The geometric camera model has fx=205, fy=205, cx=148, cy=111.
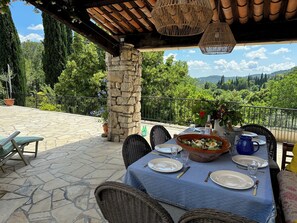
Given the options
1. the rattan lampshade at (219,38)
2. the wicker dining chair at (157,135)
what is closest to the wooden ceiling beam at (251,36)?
the rattan lampshade at (219,38)

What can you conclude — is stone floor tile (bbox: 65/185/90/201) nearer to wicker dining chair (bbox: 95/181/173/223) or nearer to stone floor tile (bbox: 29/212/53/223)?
stone floor tile (bbox: 29/212/53/223)

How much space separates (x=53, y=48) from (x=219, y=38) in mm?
12799

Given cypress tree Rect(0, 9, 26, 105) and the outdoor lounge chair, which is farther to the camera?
cypress tree Rect(0, 9, 26, 105)

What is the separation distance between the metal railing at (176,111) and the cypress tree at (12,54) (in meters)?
0.62

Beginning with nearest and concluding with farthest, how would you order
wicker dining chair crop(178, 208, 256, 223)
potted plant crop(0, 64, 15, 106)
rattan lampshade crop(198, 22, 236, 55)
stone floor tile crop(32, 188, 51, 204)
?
wicker dining chair crop(178, 208, 256, 223) → stone floor tile crop(32, 188, 51, 204) → rattan lampshade crop(198, 22, 236, 55) → potted plant crop(0, 64, 15, 106)

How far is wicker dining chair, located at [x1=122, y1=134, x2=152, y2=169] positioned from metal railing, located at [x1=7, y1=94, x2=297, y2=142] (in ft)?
2.30

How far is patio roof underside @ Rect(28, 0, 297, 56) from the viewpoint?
2.73 meters

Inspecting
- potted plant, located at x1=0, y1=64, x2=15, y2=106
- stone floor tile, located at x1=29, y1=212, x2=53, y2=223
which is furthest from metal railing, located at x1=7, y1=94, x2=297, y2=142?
stone floor tile, located at x1=29, y1=212, x2=53, y2=223

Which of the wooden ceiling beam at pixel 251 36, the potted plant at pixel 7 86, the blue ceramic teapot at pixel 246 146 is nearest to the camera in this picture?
the blue ceramic teapot at pixel 246 146

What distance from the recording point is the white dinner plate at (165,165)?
1552mm

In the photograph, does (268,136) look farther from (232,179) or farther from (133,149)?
(133,149)

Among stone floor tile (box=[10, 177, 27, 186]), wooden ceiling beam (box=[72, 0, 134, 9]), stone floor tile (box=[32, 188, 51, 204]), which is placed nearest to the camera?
stone floor tile (box=[32, 188, 51, 204])

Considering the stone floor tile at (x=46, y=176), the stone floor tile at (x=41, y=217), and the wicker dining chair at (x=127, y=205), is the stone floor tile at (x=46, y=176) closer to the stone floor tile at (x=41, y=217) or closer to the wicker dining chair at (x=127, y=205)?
the stone floor tile at (x=41, y=217)

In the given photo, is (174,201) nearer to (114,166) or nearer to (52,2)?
(114,166)
